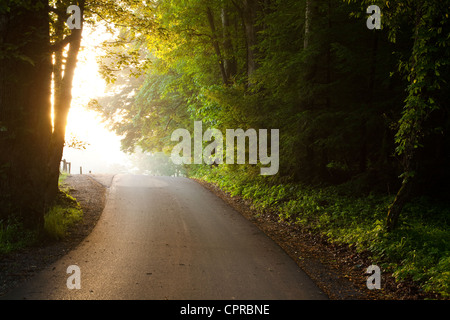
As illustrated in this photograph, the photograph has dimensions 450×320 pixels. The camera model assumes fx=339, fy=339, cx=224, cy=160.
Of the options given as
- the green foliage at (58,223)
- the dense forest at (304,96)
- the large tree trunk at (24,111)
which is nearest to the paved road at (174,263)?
the green foliage at (58,223)

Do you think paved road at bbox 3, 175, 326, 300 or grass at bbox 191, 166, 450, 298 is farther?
grass at bbox 191, 166, 450, 298

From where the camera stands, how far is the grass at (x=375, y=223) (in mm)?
5961

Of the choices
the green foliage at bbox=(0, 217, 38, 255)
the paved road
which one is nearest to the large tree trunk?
the green foliage at bbox=(0, 217, 38, 255)

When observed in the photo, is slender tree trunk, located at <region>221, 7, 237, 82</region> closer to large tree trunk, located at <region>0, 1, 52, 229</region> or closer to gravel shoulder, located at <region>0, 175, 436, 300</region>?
gravel shoulder, located at <region>0, 175, 436, 300</region>

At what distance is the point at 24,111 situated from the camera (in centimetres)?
769

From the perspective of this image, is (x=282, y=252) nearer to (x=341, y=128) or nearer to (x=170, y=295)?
(x=170, y=295)

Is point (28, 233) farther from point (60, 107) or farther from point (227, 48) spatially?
point (227, 48)

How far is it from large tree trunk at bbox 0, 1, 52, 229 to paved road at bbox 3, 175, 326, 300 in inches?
→ 70.4

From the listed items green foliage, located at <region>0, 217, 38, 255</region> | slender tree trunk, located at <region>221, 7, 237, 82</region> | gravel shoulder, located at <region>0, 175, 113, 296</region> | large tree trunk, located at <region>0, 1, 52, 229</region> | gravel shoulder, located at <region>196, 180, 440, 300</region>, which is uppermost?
slender tree trunk, located at <region>221, 7, 237, 82</region>

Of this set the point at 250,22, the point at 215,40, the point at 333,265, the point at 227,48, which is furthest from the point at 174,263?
the point at 227,48

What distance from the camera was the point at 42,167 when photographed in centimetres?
809

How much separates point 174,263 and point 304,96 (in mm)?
7318

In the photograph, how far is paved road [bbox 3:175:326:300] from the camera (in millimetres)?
5219

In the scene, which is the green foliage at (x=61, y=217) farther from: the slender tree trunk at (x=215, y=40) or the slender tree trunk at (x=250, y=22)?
the slender tree trunk at (x=215, y=40)
